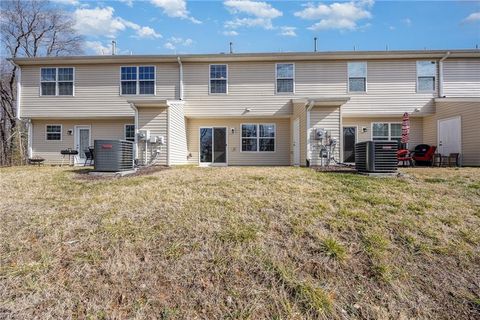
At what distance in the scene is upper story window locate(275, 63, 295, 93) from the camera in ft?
45.9

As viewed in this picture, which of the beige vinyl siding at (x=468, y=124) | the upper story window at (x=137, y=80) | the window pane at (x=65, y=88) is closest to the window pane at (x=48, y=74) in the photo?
the window pane at (x=65, y=88)

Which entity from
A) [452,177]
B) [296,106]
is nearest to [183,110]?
[296,106]

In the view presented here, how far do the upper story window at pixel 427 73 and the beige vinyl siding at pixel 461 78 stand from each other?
0.49m

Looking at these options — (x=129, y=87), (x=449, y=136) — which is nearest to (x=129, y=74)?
(x=129, y=87)

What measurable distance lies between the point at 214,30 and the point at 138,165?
6566 millimetres

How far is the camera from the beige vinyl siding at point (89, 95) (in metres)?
14.0

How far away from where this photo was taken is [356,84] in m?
13.9

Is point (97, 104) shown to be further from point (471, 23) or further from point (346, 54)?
point (471, 23)

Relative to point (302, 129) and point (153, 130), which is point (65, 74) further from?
point (302, 129)

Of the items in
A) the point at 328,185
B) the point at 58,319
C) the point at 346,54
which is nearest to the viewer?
the point at 58,319

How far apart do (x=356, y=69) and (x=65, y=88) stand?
14.1 meters

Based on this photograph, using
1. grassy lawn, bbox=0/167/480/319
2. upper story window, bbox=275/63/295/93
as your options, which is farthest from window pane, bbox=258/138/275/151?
grassy lawn, bbox=0/167/480/319

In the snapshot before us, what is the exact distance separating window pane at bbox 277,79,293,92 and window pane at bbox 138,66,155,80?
6.03m

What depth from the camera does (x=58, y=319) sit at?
9.22ft
